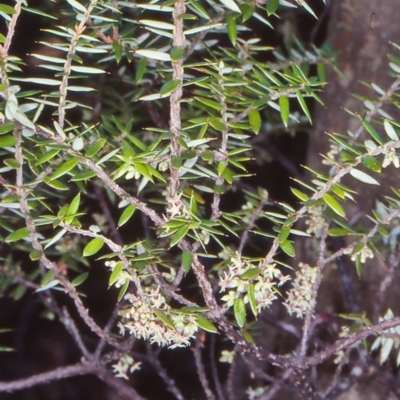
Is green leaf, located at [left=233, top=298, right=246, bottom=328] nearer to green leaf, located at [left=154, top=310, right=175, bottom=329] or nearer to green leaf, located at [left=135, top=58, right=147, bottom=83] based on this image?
green leaf, located at [left=154, top=310, right=175, bottom=329]

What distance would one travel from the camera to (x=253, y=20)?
4.15 ft

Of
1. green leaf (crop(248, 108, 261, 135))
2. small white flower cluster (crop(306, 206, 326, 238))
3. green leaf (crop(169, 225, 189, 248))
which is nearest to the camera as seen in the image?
green leaf (crop(169, 225, 189, 248))

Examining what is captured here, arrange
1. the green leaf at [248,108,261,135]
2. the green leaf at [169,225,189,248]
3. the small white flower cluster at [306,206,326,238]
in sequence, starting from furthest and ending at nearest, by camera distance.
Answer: the small white flower cluster at [306,206,326,238] → the green leaf at [248,108,261,135] → the green leaf at [169,225,189,248]

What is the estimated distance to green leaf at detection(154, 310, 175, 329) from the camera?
55 centimetres

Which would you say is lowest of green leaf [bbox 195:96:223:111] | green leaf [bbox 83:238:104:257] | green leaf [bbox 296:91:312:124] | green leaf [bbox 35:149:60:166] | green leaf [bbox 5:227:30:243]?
green leaf [bbox 5:227:30:243]

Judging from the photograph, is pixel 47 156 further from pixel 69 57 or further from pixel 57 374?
pixel 57 374

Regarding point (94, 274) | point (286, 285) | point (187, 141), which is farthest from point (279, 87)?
point (94, 274)

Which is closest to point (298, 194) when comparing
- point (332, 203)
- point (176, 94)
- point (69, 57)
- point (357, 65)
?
point (332, 203)

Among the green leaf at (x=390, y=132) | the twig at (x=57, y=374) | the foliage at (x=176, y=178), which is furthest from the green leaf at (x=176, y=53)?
the twig at (x=57, y=374)

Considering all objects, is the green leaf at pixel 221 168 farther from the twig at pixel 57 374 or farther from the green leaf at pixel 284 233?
the twig at pixel 57 374

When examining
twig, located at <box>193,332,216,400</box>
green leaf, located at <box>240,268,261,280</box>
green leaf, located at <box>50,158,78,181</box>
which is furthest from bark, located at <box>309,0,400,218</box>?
green leaf, located at <box>50,158,78,181</box>

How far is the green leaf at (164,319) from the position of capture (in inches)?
21.7

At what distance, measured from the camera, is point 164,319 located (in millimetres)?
554

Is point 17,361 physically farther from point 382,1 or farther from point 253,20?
point 382,1
